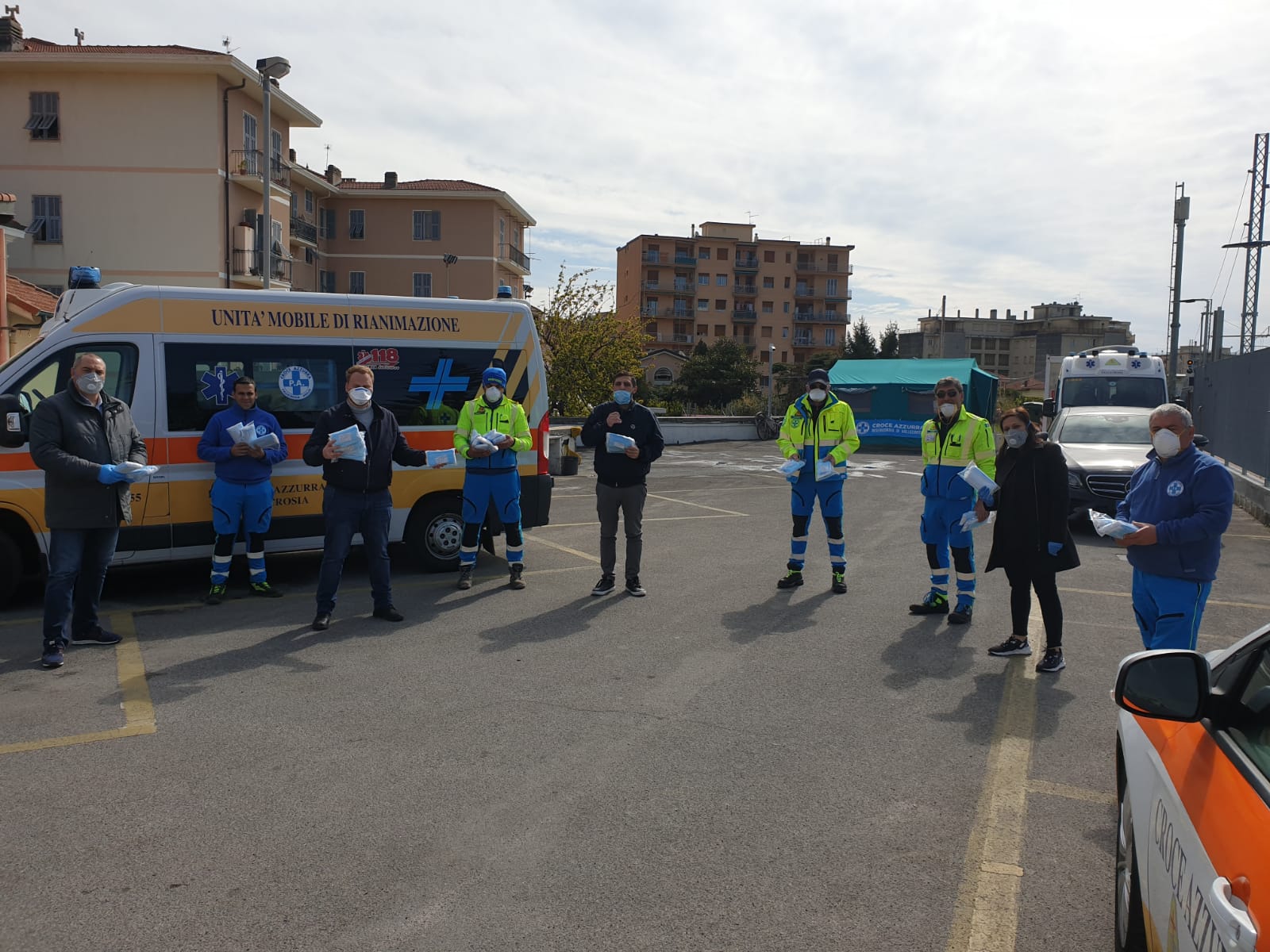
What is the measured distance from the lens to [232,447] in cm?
792

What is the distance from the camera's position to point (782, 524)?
13.3 metres

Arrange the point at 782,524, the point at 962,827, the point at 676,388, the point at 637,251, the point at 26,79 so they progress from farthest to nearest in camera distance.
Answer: the point at 637,251 → the point at 676,388 → the point at 26,79 → the point at 782,524 → the point at 962,827

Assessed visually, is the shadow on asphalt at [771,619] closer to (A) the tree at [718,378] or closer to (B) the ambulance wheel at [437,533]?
(B) the ambulance wheel at [437,533]

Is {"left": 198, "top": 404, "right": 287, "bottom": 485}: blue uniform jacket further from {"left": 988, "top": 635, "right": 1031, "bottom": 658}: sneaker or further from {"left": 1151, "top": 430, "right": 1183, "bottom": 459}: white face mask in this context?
{"left": 1151, "top": 430, "right": 1183, "bottom": 459}: white face mask

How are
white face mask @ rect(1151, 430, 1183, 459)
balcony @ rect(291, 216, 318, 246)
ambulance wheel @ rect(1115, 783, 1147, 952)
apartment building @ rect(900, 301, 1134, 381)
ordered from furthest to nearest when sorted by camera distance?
apartment building @ rect(900, 301, 1134, 381)
balcony @ rect(291, 216, 318, 246)
white face mask @ rect(1151, 430, 1183, 459)
ambulance wheel @ rect(1115, 783, 1147, 952)

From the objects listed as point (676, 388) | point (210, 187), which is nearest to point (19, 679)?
point (210, 187)

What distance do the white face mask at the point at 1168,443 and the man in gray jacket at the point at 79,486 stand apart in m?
6.19

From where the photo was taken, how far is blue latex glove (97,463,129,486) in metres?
6.32

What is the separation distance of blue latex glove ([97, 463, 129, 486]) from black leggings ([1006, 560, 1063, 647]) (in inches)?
234

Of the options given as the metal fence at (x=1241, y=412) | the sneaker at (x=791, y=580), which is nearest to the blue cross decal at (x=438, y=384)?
the sneaker at (x=791, y=580)

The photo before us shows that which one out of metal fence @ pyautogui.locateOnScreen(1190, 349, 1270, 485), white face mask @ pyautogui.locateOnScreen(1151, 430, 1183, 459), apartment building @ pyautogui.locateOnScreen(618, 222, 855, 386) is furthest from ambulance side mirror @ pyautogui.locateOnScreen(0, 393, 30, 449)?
apartment building @ pyautogui.locateOnScreen(618, 222, 855, 386)

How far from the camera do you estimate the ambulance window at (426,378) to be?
8984 mm

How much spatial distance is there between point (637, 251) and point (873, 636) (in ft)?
308

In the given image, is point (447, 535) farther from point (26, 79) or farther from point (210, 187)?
point (26, 79)
